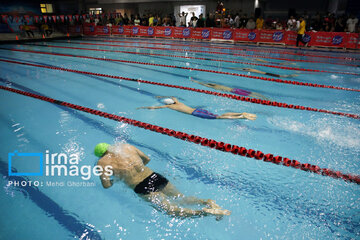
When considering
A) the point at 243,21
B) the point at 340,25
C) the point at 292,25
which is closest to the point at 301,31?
the point at 292,25

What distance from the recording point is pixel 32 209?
2.08 m

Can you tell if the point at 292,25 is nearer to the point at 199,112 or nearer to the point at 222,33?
the point at 222,33

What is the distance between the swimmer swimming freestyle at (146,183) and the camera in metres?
2.06

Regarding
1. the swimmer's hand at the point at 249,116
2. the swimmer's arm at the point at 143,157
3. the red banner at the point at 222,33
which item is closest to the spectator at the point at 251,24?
the red banner at the point at 222,33

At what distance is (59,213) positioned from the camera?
2043mm

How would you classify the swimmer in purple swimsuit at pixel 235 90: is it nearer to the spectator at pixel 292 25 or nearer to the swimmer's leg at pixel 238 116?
the swimmer's leg at pixel 238 116

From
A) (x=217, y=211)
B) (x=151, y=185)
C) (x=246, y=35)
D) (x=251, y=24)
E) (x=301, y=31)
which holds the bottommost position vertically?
(x=217, y=211)

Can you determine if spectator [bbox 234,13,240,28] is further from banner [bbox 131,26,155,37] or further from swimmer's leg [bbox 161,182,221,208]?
swimmer's leg [bbox 161,182,221,208]

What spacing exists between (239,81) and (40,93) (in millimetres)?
4895

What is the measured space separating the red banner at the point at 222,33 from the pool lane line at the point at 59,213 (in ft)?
48.4

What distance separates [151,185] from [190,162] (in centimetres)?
67

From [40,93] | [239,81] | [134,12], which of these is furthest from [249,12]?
[40,93]

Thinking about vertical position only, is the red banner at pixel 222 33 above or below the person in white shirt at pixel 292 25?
below

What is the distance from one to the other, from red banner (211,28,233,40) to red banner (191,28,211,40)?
312 millimetres
